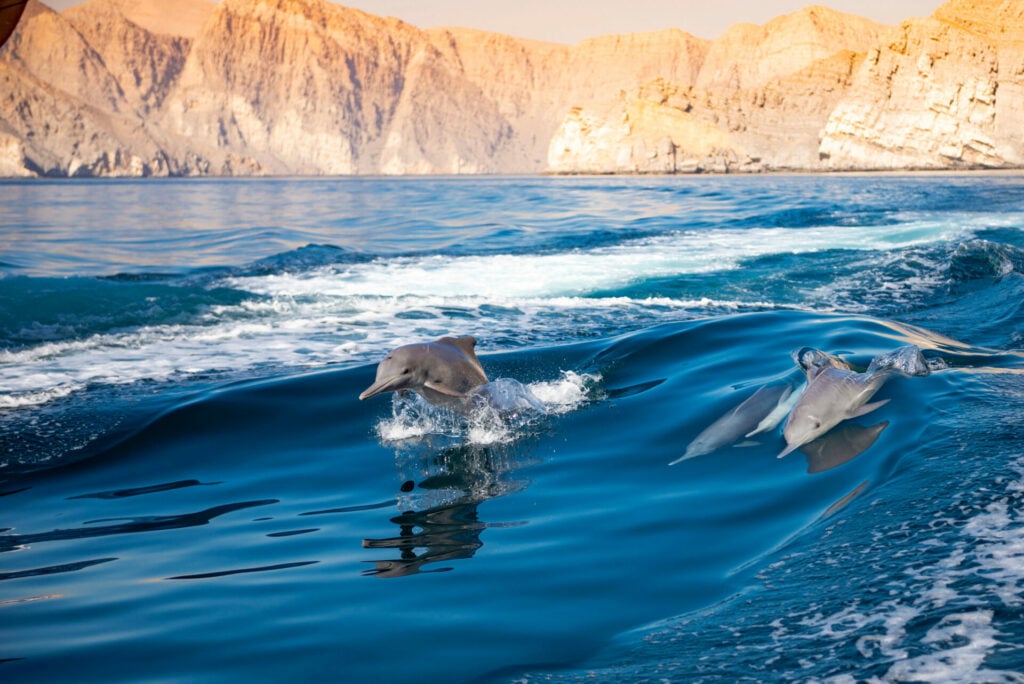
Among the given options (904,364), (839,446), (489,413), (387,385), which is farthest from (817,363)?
(387,385)

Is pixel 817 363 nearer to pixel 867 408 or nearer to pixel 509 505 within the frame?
pixel 867 408

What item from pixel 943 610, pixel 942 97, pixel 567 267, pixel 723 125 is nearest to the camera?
pixel 943 610

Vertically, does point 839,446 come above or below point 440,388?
below

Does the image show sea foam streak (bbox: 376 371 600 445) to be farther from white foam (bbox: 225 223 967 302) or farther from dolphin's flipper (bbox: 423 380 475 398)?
white foam (bbox: 225 223 967 302)

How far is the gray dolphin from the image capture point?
569cm

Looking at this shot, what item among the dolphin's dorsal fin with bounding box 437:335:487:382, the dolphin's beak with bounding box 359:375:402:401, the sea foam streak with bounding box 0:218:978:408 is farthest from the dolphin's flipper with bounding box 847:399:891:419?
the sea foam streak with bounding box 0:218:978:408

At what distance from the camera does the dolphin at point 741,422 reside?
5.46 m

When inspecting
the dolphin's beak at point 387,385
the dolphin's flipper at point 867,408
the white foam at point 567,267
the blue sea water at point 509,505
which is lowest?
the blue sea water at point 509,505

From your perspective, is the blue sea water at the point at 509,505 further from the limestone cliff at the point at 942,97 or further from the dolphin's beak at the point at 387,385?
the limestone cliff at the point at 942,97

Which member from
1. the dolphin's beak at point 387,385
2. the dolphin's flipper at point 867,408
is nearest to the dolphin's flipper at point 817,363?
the dolphin's flipper at point 867,408

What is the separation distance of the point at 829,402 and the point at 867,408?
279 millimetres

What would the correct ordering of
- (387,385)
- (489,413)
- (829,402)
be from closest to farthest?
(829,402), (387,385), (489,413)

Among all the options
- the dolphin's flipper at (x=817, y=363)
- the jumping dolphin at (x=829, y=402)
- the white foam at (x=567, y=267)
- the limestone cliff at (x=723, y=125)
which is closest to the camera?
the jumping dolphin at (x=829, y=402)

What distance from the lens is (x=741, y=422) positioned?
5.66 m
